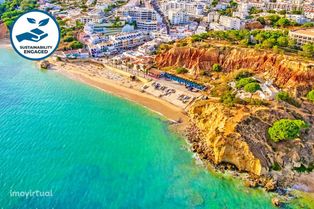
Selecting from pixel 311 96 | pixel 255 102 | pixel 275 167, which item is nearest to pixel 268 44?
pixel 311 96

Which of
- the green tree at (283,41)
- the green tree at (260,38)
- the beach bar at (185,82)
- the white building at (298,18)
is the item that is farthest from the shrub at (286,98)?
the white building at (298,18)

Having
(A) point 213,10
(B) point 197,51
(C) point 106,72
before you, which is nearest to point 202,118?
(B) point 197,51

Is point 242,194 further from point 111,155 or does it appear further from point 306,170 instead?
point 111,155

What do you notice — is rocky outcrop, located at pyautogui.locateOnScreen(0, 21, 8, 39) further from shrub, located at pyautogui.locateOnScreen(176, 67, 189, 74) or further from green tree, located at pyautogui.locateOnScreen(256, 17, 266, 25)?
green tree, located at pyautogui.locateOnScreen(256, 17, 266, 25)

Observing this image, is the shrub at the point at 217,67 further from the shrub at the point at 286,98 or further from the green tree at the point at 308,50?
the shrub at the point at 286,98

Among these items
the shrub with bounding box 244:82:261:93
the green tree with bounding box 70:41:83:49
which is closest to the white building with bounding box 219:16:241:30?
the shrub with bounding box 244:82:261:93

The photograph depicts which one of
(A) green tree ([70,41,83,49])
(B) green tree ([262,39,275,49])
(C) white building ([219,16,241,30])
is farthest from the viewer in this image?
(C) white building ([219,16,241,30])

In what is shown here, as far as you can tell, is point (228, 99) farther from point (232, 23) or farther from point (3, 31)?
point (3, 31)
